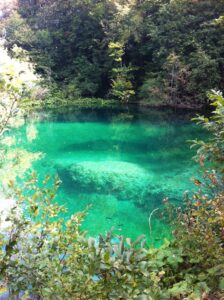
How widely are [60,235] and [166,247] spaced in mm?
1825

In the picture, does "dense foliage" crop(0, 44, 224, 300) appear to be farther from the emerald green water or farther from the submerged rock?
the submerged rock

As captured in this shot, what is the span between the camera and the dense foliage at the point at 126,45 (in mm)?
18109

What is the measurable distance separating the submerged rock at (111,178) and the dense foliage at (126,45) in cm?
998

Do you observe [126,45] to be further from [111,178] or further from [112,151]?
[111,178]

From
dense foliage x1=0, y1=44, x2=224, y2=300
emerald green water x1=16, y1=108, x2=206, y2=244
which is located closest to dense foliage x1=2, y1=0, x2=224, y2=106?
emerald green water x1=16, y1=108, x2=206, y2=244

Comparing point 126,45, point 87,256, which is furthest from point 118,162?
point 126,45

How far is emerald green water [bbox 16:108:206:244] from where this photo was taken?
665 centimetres

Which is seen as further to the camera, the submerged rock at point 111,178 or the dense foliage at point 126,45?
the dense foliage at point 126,45

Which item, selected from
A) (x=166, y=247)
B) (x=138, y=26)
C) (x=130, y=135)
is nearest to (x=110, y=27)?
(x=138, y=26)

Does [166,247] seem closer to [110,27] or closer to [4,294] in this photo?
[4,294]

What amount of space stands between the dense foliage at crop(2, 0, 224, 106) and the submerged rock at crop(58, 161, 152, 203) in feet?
32.8

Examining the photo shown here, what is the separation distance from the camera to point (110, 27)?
22719 mm

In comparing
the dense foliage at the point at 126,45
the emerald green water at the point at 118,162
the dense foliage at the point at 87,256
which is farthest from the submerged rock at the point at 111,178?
the dense foliage at the point at 126,45

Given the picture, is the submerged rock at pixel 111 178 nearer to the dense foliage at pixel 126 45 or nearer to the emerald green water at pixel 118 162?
the emerald green water at pixel 118 162
